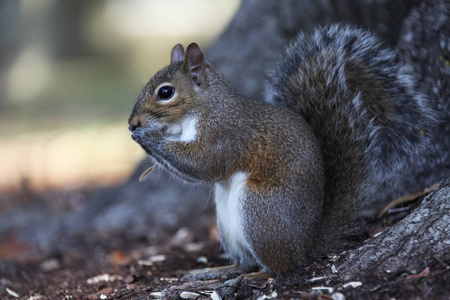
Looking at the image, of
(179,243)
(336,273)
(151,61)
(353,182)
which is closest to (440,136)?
(353,182)

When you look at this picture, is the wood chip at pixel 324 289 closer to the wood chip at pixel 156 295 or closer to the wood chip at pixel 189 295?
the wood chip at pixel 189 295

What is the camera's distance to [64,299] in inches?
87.6

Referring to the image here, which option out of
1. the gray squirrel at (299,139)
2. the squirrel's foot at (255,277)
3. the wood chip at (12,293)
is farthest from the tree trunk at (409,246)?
the wood chip at (12,293)

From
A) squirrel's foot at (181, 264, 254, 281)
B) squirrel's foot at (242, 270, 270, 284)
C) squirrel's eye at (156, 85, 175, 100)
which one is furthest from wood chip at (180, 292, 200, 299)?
squirrel's eye at (156, 85, 175, 100)

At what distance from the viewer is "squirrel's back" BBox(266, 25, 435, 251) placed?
221 cm

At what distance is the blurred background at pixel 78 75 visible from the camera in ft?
19.4

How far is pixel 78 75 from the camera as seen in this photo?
8.97 metres

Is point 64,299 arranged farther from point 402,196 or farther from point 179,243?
point 402,196

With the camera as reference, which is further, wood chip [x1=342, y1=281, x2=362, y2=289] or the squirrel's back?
the squirrel's back

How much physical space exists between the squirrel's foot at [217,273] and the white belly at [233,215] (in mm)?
65

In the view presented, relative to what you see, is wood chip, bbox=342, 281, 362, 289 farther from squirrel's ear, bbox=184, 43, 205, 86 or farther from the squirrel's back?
squirrel's ear, bbox=184, 43, 205, 86

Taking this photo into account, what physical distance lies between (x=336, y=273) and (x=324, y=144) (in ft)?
2.00

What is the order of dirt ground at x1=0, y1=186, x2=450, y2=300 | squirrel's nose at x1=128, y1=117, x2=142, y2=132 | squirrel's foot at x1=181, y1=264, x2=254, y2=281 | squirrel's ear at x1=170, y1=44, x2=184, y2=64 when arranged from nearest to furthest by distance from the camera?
dirt ground at x1=0, y1=186, x2=450, y2=300 < squirrel's nose at x1=128, y1=117, x2=142, y2=132 < squirrel's foot at x1=181, y1=264, x2=254, y2=281 < squirrel's ear at x1=170, y1=44, x2=184, y2=64

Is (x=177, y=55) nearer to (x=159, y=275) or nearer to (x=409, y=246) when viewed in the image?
(x=159, y=275)
